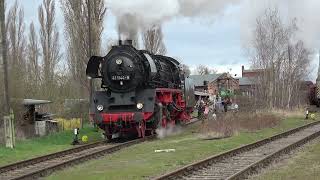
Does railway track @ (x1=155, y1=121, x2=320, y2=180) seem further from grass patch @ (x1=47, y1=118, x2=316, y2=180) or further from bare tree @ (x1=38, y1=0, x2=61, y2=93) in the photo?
bare tree @ (x1=38, y1=0, x2=61, y2=93)

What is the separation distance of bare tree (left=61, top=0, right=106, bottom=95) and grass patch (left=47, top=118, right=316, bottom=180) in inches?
503

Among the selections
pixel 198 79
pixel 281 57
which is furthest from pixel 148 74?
pixel 198 79

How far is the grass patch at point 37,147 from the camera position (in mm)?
16688

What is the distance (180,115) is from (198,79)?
8727 centimetres

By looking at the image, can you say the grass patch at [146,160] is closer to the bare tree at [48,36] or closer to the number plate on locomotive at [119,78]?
the number plate on locomotive at [119,78]

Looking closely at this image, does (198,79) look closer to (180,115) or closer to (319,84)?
(319,84)

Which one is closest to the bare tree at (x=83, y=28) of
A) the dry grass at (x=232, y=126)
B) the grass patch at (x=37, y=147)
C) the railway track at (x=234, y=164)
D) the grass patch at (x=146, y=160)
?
the grass patch at (x=37, y=147)

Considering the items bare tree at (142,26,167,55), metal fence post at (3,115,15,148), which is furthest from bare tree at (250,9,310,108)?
metal fence post at (3,115,15,148)

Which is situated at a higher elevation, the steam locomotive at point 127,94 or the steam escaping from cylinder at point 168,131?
the steam locomotive at point 127,94

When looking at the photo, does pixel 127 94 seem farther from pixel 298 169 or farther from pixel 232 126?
pixel 298 169

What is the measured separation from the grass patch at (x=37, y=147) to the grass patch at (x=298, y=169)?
7.79m

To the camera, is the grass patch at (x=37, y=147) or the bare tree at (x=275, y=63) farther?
the bare tree at (x=275, y=63)

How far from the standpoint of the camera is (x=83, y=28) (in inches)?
1310

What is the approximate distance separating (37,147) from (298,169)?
10.7m
